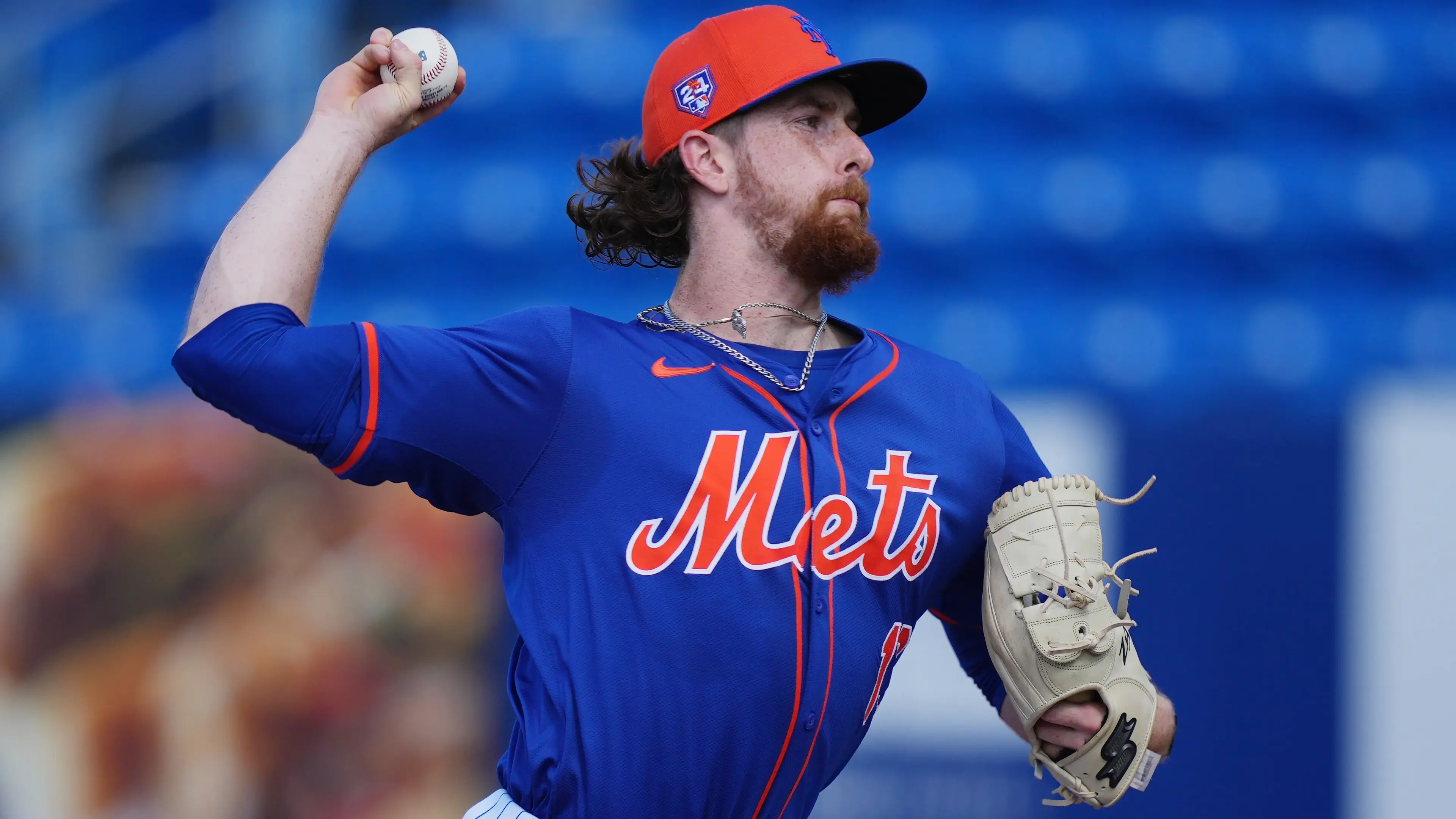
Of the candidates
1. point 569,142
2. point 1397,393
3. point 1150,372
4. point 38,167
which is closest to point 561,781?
point 1397,393

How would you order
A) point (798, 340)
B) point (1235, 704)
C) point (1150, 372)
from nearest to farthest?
point (798, 340)
point (1235, 704)
point (1150, 372)

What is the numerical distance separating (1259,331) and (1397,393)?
68.5 inches

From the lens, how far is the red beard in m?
2.28

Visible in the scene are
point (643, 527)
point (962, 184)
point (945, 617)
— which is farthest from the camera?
point (962, 184)

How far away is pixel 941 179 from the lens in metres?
6.25

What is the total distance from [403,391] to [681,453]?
1.32 feet

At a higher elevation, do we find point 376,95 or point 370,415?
point 376,95

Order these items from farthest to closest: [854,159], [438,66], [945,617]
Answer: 1. [945,617]
2. [854,159]
3. [438,66]

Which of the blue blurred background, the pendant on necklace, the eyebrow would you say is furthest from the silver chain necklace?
the blue blurred background

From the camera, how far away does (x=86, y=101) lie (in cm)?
652

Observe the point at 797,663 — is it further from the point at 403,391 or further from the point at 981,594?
the point at 403,391

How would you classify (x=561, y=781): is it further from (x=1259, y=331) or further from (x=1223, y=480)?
(x=1259, y=331)

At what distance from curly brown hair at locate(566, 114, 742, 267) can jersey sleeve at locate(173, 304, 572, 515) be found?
44 cm

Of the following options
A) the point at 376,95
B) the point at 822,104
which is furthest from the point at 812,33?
the point at 376,95
